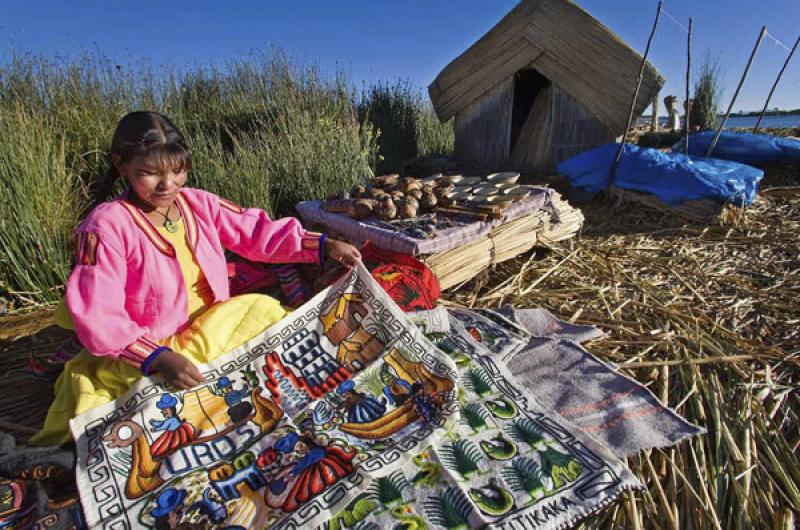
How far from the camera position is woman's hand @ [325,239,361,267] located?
7.12 feet

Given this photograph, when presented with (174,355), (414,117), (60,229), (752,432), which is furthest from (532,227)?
(414,117)

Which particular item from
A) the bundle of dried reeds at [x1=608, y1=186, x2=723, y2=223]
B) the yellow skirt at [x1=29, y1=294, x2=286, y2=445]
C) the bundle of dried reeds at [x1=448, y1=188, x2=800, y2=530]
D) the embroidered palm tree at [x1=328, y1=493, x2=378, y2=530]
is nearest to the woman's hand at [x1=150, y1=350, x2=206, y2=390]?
the yellow skirt at [x1=29, y1=294, x2=286, y2=445]

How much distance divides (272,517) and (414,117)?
8568mm

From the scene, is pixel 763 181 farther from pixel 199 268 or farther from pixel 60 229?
pixel 60 229

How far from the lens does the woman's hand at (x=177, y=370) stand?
1.56 metres

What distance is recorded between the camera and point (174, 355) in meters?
1.59

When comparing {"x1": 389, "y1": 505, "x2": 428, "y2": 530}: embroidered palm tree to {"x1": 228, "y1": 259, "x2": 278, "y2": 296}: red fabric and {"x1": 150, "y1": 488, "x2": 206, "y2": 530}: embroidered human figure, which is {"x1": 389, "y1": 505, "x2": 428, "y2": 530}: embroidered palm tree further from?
{"x1": 228, "y1": 259, "x2": 278, "y2": 296}: red fabric

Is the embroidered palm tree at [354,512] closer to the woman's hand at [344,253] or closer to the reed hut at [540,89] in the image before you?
the woman's hand at [344,253]

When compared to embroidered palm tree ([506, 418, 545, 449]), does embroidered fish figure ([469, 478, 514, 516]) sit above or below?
below

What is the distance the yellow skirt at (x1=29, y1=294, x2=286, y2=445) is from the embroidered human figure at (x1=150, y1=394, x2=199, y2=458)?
0.51 feet

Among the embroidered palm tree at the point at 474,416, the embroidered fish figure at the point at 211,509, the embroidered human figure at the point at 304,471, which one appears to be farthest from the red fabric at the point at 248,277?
the embroidered palm tree at the point at 474,416

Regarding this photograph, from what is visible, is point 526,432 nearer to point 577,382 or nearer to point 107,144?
point 577,382

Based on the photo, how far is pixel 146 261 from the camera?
5.71 feet

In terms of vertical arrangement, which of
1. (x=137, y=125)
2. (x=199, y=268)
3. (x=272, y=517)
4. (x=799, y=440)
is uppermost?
(x=137, y=125)
